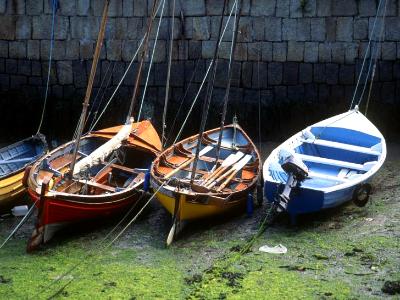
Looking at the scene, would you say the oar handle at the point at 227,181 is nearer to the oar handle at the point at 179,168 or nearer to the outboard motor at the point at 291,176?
the oar handle at the point at 179,168

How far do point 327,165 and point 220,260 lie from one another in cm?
282

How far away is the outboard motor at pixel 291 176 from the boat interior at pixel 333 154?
0.84ft

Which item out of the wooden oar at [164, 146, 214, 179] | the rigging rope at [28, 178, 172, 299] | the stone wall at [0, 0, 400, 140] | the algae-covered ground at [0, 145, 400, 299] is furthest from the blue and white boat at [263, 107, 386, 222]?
the stone wall at [0, 0, 400, 140]

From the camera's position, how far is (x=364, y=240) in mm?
8562

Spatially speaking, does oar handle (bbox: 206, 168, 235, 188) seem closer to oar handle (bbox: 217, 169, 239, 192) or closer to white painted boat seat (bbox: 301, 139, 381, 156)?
oar handle (bbox: 217, 169, 239, 192)

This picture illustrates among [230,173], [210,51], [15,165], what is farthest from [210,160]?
[210,51]

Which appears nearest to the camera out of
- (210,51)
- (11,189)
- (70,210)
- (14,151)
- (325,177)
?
(70,210)

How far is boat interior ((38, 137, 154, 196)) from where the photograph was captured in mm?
9712

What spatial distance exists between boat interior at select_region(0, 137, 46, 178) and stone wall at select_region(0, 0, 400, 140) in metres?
3.01

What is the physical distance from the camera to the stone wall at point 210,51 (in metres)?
12.9

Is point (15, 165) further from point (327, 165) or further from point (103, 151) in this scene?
point (327, 165)

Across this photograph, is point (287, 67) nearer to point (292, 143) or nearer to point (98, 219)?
point (292, 143)

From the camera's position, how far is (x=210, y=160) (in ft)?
34.7

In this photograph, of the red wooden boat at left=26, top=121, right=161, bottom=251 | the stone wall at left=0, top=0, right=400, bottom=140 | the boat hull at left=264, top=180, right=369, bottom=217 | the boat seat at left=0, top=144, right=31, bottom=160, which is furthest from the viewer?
the stone wall at left=0, top=0, right=400, bottom=140
